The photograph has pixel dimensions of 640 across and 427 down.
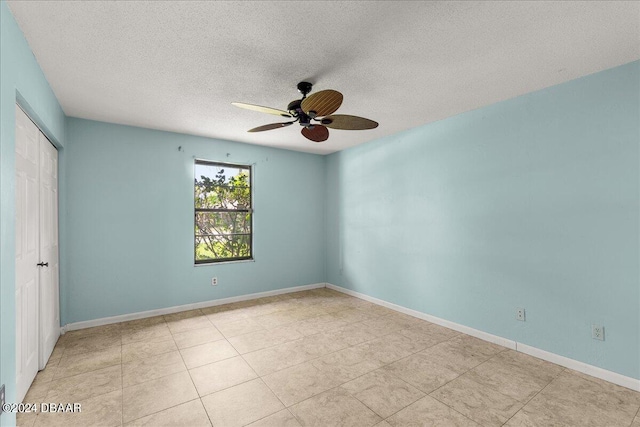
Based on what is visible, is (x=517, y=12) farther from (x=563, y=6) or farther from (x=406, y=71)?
(x=406, y=71)

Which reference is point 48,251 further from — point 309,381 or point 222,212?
point 309,381

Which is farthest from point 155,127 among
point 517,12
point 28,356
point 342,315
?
point 517,12

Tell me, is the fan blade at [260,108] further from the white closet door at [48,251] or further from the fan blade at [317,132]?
the white closet door at [48,251]

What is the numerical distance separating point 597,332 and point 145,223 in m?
4.94

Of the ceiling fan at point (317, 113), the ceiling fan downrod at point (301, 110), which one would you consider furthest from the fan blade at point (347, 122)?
the ceiling fan downrod at point (301, 110)

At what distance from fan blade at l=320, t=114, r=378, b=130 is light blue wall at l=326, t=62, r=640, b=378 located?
154cm

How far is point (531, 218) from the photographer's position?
2.88 meters

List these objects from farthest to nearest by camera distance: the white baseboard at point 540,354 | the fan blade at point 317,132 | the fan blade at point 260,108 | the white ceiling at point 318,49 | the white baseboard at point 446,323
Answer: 1. the white baseboard at point 446,323
2. the fan blade at point 317,132
3. the white baseboard at point 540,354
4. the fan blade at point 260,108
5. the white ceiling at point 318,49

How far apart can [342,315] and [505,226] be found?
225cm

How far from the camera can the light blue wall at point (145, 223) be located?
3564mm

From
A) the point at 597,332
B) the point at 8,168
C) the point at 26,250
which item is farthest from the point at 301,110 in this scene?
the point at 597,332

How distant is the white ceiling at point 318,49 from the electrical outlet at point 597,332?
6.99 ft

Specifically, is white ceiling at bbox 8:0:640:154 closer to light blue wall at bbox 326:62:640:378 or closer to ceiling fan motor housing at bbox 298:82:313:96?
ceiling fan motor housing at bbox 298:82:313:96

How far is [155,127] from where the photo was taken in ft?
12.9
